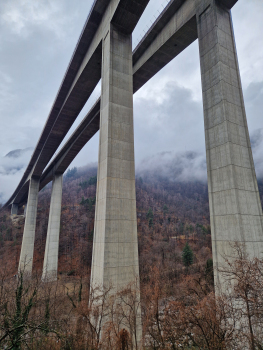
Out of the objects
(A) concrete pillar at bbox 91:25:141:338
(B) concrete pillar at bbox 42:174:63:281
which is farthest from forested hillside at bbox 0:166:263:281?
(A) concrete pillar at bbox 91:25:141:338

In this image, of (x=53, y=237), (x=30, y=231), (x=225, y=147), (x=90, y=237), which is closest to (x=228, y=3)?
(x=225, y=147)

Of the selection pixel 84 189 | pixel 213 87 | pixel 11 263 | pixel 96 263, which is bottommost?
pixel 11 263

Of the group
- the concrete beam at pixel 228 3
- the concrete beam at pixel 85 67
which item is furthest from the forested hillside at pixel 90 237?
the concrete beam at pixel 228 3

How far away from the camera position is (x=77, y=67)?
2317 centimetres

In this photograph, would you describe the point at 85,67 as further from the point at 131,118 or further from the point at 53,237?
the point at 53,237

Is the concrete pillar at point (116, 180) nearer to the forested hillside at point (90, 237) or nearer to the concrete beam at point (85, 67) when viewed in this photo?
the concrete beam at point (85, 67)

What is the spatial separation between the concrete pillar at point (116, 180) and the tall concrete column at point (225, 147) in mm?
5288

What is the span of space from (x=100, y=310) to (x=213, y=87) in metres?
13.6

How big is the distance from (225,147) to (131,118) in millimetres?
7464

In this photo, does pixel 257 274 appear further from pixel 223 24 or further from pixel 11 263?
pixel 11 263

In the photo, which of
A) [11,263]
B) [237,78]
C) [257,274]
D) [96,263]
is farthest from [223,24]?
[11,263]

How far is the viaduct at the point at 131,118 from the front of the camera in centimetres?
1083

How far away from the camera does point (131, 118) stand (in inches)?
639

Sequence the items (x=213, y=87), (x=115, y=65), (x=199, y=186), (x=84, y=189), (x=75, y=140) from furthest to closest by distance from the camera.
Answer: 1. (x=199, y=186)
2. (x=84, y=189)
3. (x=75, y=140)
4. (x=115, y=65)
5. (x=213, y=87)
